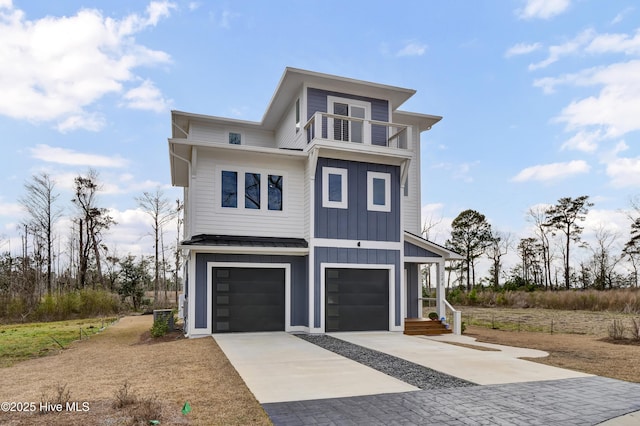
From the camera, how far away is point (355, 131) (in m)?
14.8

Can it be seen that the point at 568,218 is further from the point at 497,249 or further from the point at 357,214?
the point at 357,214

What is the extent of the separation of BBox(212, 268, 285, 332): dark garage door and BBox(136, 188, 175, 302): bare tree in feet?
67.1

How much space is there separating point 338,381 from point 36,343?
1048 centimetres

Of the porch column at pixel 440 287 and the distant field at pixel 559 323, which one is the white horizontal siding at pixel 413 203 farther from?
the distant field at pixel 559 323

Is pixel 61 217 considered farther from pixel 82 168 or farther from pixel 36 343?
pixel 36 343

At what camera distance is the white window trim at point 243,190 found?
13352 mm

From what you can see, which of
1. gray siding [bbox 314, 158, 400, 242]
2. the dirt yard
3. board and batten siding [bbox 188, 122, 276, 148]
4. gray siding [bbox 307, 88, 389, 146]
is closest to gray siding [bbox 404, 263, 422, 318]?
the dirt yard

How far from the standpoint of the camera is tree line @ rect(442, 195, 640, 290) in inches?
1331

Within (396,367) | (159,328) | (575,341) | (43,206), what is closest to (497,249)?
(575,341)

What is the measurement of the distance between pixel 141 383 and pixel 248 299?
6297mm

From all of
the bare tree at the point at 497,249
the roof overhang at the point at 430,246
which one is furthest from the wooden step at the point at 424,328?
the bare tree at the point at 497,249

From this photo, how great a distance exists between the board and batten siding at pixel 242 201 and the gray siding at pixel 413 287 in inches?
190

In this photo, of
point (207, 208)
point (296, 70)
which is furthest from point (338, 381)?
point (296, 70)

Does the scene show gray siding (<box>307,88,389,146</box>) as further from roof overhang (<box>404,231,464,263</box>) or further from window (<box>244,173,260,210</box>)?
roof overhang (<box>404,231,464,263</box>)
